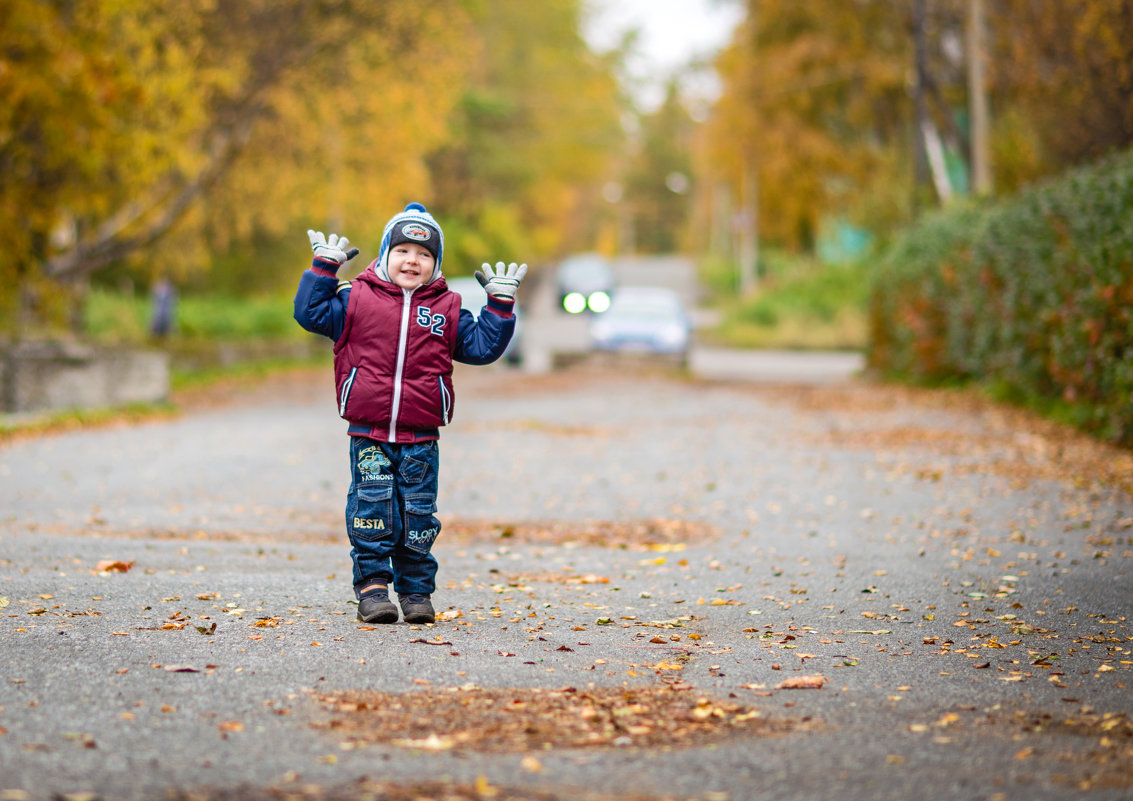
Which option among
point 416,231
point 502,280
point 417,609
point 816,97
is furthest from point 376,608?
point 816,97

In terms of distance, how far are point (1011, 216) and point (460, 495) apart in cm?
951

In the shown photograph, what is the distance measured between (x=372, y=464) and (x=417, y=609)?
65 cm

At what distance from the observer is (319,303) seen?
5.92 metres

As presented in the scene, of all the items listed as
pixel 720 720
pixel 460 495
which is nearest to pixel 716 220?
pixel 460 495

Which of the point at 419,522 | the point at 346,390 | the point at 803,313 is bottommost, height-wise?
the point at 419,522

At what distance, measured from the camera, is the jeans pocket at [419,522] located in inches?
236

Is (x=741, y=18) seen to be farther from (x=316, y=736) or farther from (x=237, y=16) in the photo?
(x=316, y=736)

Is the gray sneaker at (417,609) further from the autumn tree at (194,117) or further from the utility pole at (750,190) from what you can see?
the utility pole at (750,190)

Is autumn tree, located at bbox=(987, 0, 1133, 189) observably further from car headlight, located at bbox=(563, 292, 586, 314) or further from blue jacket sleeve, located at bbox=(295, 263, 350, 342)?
blue jacket sleeve, located at bbox=(295, 263, 350, 342)

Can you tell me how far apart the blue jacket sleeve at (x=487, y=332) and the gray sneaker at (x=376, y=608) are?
109cm

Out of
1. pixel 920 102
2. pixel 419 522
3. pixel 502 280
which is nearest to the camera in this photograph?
pixel 419 522

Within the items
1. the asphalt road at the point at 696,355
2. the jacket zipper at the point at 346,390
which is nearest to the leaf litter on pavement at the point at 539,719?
the jacket zipper at the point at 346,390

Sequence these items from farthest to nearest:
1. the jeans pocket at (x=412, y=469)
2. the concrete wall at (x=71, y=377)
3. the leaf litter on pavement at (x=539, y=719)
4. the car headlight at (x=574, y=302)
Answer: the concrete wall at (x=71, y=377)
the car headlight at (x=574, y=302)
the jeans pocket at (x=412, y=469)
the leaf litter on pavement at (x=539, y=719)

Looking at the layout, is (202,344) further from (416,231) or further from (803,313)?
(416,231)
